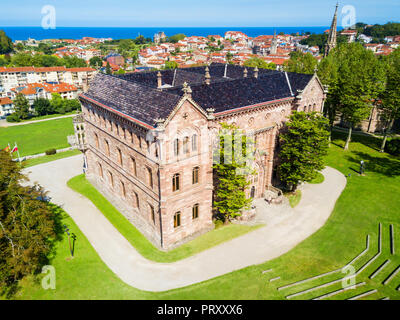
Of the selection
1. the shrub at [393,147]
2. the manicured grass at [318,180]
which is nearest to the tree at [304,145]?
the manicured grass at [318,180]

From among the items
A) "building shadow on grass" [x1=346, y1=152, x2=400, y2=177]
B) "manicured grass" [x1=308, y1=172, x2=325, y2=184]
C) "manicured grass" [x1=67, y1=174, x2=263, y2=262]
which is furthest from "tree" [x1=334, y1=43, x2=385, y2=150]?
"manicured grass" [x1=67, y1=174, x2=263, y2=262]

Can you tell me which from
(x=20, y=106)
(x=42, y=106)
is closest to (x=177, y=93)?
(x=20, y=106)

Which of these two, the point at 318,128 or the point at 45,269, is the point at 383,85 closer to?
the point at 318,128

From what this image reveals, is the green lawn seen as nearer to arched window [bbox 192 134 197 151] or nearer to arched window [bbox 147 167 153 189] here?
arched window [bbox 147 167 153 189]

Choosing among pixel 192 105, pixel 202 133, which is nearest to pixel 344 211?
pixel 202 133

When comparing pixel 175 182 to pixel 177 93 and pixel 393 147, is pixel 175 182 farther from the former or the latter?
pixel 393 147

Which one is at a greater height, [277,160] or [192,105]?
[192,105]
